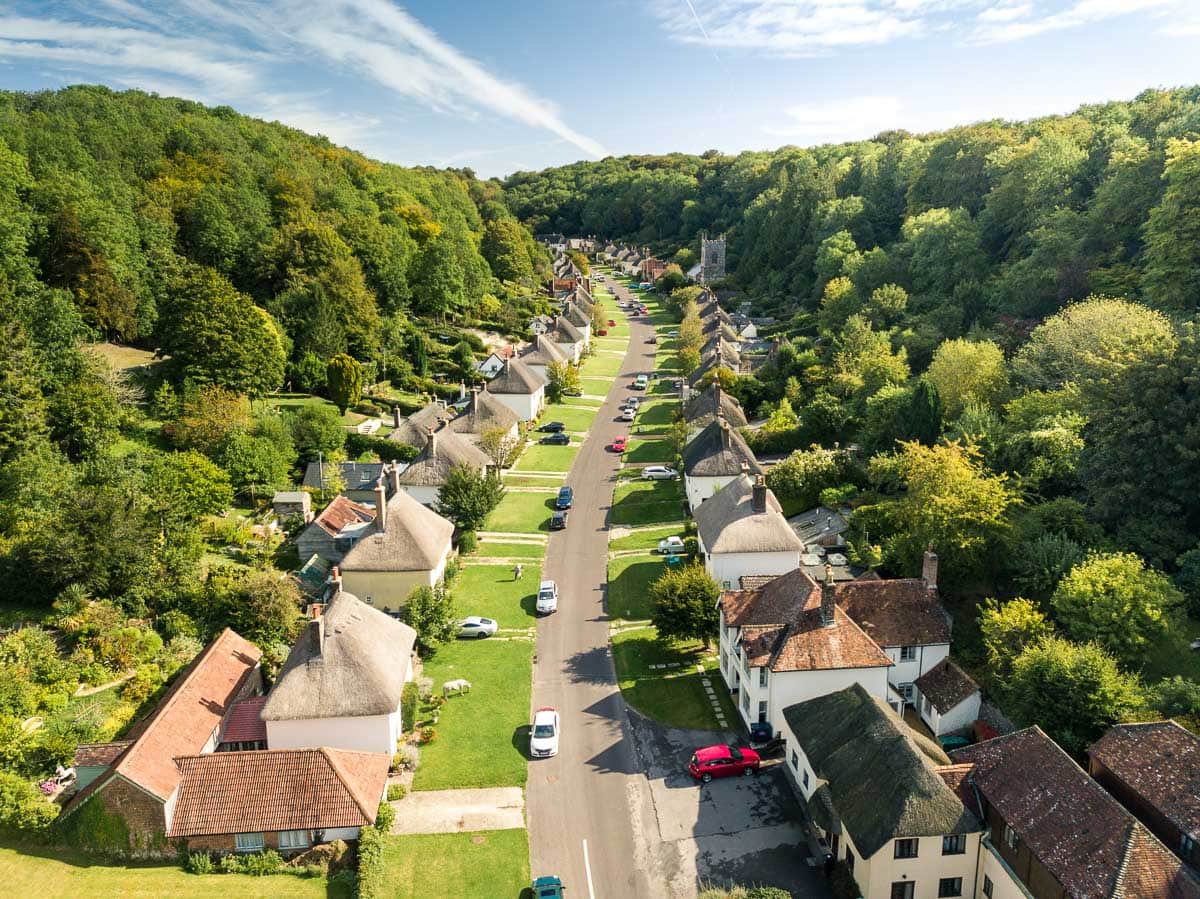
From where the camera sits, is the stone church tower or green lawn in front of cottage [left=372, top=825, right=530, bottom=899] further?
the stone church tower

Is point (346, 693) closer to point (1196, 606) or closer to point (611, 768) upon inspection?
point (611, 768)

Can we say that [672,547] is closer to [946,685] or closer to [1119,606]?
[946,685]

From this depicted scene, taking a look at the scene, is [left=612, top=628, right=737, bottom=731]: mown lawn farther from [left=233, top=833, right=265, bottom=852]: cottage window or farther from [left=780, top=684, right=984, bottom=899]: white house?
[left=233, top=833, right=265, bottom=852]: cottage window

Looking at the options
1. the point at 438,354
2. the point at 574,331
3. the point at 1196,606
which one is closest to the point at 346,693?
the point at 1196,606

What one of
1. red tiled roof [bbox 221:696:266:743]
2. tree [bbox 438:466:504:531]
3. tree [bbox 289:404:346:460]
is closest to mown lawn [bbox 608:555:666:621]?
tree [bbox 438:466:504:531]

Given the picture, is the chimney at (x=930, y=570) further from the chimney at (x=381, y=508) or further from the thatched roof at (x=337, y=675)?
the chimney at (x=381, y=508)

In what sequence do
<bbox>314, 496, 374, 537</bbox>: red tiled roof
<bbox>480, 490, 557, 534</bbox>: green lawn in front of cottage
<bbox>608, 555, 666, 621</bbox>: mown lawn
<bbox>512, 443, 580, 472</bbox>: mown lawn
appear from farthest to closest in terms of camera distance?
1. <bbox>512, 443, 580, 472</bbox>: mown lawn
2. <bbox>480, 490, 557, 534</bbox>: green lawn in front of cottage
3. <bbox>314, 496, 374, 537</bbox>: red tiled roof
4. <bbox>608, 555, 666, 621</bbox>: mown lawn

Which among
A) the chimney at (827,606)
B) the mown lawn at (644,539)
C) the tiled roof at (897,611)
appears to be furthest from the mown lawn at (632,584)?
the chimney at (827,606)
